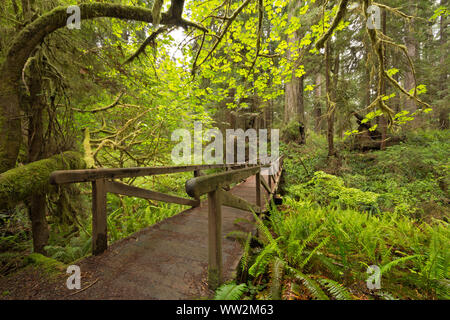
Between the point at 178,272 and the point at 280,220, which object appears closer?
the point at 178,272

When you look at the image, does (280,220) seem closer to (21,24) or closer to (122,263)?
(122,263)

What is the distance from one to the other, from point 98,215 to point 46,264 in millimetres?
759

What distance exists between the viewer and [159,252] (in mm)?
2363

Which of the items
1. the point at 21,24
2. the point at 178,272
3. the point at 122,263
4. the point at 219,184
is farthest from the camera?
the point at 21,24

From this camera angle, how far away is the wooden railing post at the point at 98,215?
7.16 feet

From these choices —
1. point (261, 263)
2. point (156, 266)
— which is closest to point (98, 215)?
point (156, 266)

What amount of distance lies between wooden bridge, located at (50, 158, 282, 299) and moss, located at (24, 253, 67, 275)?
21cm

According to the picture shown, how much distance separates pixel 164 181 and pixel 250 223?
485 cm

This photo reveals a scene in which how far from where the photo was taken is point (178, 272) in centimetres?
196

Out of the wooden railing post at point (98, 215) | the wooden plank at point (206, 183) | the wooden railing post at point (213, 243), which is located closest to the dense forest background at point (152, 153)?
the wooden railing post at point (213, 243)

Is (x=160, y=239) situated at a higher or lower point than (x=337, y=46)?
lower

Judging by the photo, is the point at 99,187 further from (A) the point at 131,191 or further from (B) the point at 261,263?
(B) the point at 261,263

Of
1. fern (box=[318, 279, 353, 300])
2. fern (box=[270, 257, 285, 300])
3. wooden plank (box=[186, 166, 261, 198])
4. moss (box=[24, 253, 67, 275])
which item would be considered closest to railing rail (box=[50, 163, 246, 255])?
moss (box=[24, 253, 67, 275])
